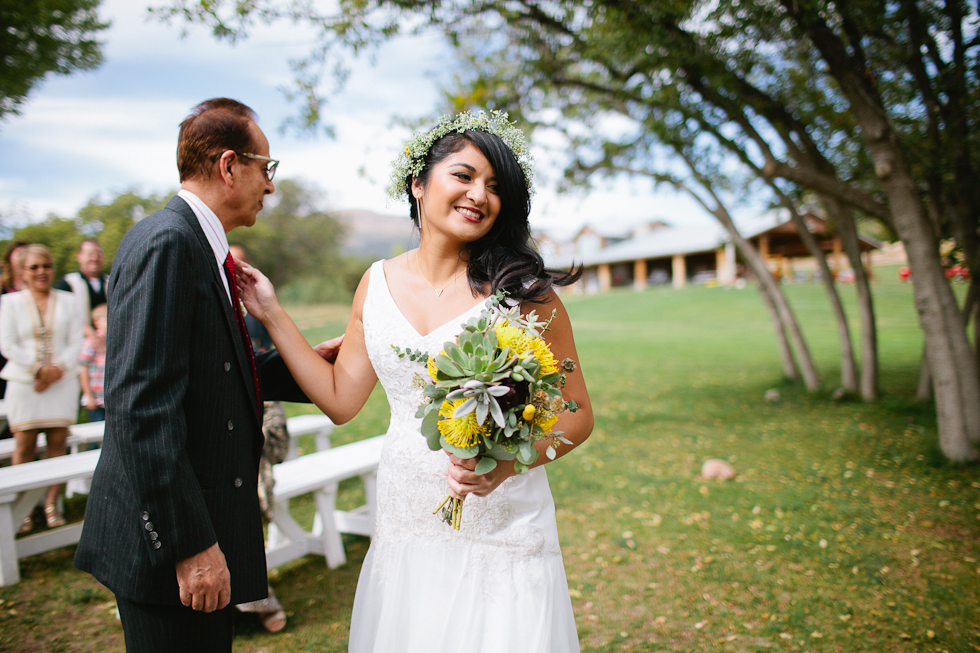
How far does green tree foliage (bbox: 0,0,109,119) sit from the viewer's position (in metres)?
10.1

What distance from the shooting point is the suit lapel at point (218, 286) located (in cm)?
192

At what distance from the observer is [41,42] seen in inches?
418

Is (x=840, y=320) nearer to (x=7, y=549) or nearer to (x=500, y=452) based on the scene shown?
(x=500, y=452)

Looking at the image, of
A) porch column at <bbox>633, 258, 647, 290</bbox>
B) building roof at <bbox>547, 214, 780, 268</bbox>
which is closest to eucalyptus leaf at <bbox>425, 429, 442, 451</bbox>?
building roof at <bbox>547, 214, 780, 268</bbox>

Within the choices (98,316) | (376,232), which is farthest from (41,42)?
(376,232)

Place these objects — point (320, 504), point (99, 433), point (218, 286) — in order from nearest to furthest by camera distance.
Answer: point (218, 286) < point (320, 504) < point (99, 433)

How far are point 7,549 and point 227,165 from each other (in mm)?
4093

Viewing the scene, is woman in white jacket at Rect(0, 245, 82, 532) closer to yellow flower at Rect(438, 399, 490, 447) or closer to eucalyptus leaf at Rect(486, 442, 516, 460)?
yellow flower at Rect(438, 399, 490, 447)

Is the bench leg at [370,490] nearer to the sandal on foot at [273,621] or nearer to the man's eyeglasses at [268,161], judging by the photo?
the sandal on foot at [273,621]

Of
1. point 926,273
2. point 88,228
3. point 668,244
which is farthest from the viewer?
point 668,244

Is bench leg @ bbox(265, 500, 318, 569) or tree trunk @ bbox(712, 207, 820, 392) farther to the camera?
tree trunk @ bbox(712, 207, 820, 392)

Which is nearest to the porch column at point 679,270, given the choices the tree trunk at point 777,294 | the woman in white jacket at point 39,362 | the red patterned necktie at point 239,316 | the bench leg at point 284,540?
the tree trunk at point 777,294

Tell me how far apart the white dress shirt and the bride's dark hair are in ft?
2.86

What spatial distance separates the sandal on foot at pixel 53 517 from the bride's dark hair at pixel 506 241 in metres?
5.41
